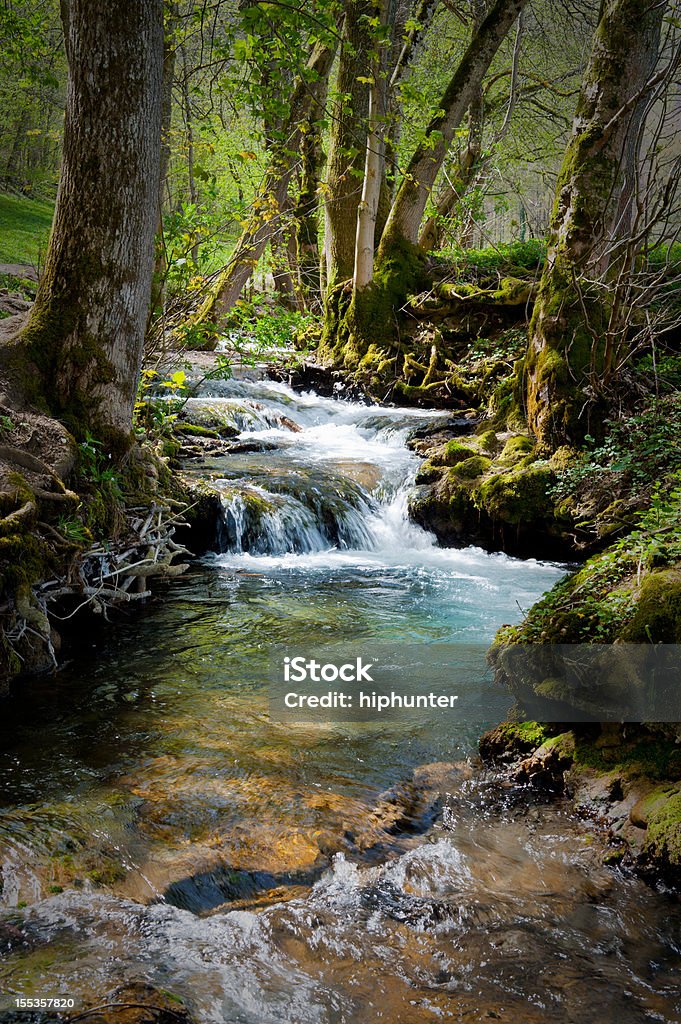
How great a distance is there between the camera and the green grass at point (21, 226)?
20406 millimetres

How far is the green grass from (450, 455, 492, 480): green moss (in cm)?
1301

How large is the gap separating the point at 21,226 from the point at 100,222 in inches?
921

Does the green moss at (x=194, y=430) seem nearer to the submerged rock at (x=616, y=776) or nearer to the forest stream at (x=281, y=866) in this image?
the forest stream at (x=281, y=866)

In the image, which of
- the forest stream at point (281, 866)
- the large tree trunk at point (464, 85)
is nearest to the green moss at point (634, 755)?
the forest stream at point (281, 866)

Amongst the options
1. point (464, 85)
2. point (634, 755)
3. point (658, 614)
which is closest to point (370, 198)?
point (464, 85)

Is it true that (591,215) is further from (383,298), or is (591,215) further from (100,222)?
(383,298)

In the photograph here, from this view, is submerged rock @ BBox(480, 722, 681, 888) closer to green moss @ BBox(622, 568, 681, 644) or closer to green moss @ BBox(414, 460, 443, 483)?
green moss @ BBox(622, 568, 681, 644)

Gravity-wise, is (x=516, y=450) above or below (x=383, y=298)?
below

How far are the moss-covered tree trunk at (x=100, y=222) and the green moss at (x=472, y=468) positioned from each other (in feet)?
15.5

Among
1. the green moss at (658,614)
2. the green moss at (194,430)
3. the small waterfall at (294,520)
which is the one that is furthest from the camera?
the green moss at (194,430)

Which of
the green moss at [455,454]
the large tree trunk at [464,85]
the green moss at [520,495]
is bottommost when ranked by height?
the green moss at [520,495]

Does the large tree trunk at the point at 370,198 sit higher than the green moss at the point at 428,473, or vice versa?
the large tree trunk at the point at 370,198

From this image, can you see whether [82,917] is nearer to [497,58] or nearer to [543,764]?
[543,764]

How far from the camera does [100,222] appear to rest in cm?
571
